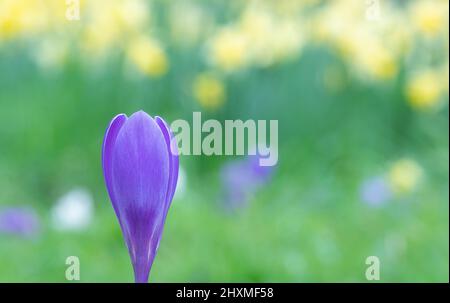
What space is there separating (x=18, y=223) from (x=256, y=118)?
0.90 meters

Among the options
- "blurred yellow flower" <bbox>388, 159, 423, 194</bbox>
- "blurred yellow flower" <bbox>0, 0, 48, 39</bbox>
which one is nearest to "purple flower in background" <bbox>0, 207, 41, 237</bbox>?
"blurred yellow flower" <bbox>0, 0, 48, 39</bbox>

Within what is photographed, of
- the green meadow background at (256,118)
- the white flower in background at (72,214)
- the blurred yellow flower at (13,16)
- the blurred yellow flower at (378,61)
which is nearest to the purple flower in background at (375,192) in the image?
the green meadow background at (256,118)

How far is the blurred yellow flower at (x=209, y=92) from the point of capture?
245 centimetres

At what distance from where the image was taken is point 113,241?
1.88 meters

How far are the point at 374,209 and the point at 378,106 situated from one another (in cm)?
75

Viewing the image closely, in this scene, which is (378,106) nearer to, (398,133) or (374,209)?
(398,133)

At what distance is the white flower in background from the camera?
191cm

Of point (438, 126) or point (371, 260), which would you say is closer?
point (371, 260)
